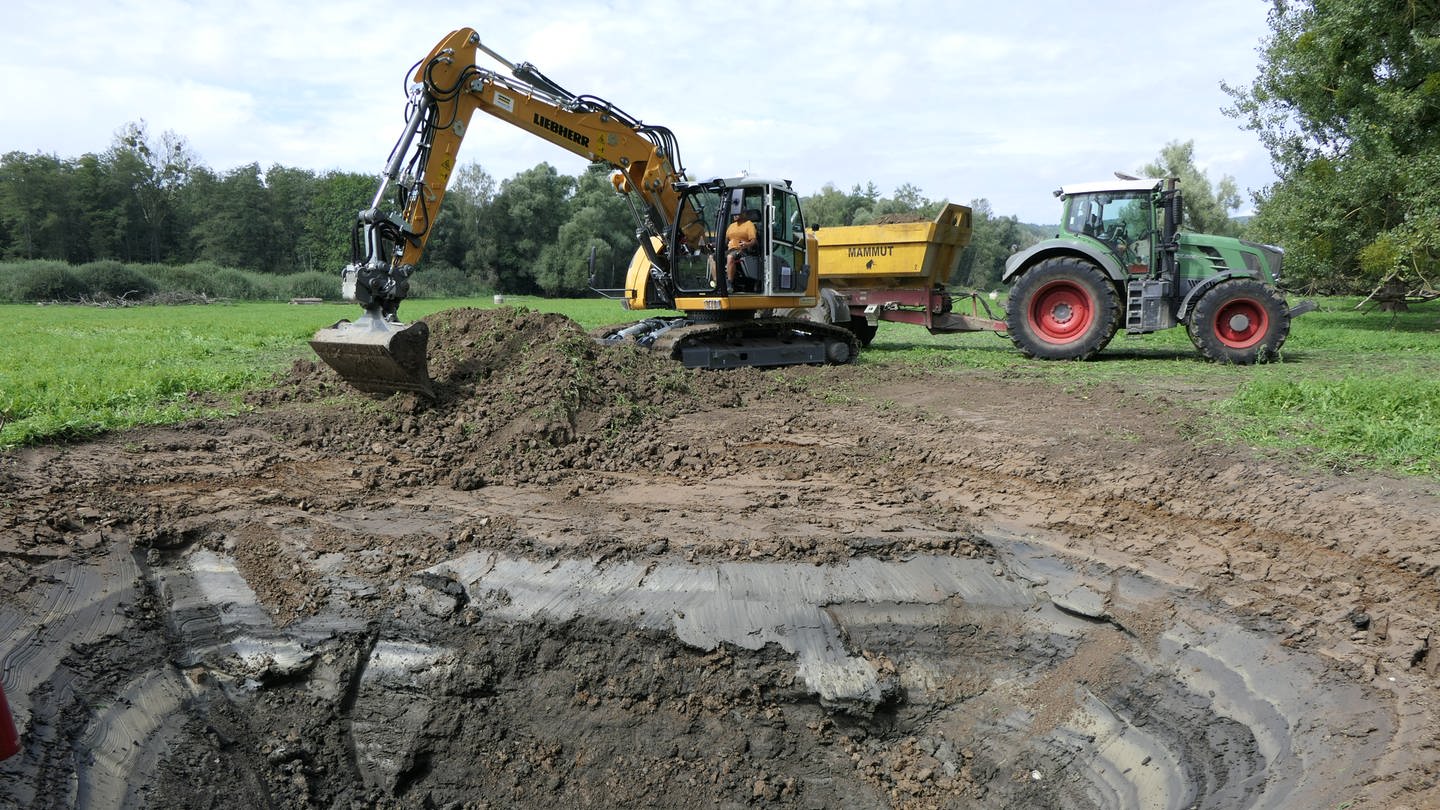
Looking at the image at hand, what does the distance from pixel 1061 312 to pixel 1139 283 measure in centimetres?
114

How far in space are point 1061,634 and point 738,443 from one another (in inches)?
127

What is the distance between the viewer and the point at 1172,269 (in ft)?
39.0

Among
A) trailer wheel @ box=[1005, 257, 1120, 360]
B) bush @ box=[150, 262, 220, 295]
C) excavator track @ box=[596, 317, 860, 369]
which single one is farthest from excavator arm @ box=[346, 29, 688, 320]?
bush @ box=[150, 262, 220, 295]

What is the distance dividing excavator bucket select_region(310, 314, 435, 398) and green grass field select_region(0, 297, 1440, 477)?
121 centimetres

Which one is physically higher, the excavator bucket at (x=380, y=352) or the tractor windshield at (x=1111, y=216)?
the tractor windshield at (x=1111, y=216)

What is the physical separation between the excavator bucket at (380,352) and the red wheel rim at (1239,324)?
10253 mm

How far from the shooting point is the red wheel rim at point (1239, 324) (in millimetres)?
11508

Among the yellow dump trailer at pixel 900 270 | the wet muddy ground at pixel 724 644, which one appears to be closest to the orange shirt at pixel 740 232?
the yellow dump trailer at pixel 900 270

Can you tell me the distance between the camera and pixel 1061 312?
41.5 ft

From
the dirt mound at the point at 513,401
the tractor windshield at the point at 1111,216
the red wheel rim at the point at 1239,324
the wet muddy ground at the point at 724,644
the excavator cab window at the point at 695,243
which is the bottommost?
the wet muddy ground at the point at 724,644

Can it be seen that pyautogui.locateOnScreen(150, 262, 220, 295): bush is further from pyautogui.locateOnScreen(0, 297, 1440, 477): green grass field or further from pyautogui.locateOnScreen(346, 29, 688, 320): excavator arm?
pyautogui.locateOnScreen(346, 29, 688, 320): excavator arm

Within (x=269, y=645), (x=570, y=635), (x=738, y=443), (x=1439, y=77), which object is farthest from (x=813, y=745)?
→ (x=1439, y=77)

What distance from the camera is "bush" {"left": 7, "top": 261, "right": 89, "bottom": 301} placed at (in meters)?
29.1

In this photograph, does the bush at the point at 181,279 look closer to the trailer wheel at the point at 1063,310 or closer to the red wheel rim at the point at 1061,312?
the trailer wheel at the point at 1063,310
